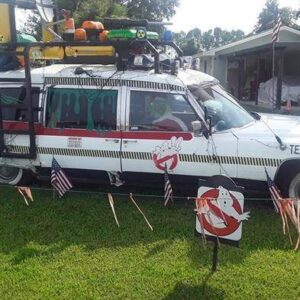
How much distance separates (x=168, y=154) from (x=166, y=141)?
0.57 ft

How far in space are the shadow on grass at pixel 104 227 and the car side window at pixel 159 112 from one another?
1.09 metres

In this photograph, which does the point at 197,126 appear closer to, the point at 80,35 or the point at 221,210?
the point at 221,210

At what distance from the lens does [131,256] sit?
4.72m

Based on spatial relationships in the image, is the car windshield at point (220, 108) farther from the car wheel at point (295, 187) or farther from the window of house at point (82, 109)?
the window of house at point (82, 109)

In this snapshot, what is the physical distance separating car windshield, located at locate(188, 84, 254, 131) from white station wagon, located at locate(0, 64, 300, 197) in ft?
0.06

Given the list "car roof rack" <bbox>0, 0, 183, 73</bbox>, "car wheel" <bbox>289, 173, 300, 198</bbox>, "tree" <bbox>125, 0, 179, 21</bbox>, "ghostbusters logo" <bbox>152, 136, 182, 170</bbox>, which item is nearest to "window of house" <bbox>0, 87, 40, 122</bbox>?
"car roof rack" <bbox>0, 0, 183, 73</bbox>

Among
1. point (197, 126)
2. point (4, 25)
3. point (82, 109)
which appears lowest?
point (197, 126)

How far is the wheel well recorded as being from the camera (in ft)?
18.2

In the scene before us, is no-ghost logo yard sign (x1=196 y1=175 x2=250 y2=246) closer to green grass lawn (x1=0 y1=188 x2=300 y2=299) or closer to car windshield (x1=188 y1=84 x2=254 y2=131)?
green grass lawn (x1=0 y1=188 x2=300 y2=299)

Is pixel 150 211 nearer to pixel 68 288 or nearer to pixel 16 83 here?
pixel 68 288

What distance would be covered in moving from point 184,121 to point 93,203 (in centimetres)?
171

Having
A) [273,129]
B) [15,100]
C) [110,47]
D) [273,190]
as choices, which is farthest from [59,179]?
[273,129]

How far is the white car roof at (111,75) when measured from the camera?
604cm

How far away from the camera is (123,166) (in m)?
6.14
